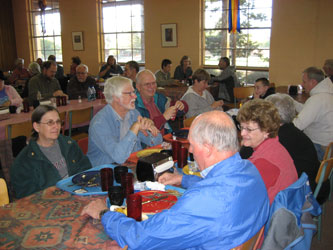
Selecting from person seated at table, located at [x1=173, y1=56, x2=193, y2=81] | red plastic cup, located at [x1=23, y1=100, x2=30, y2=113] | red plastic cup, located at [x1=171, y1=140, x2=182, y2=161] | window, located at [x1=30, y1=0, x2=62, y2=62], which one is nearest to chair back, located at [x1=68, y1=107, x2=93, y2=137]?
red plastic cup, located at [x1=23, y1=100, x2=30, y2=113]

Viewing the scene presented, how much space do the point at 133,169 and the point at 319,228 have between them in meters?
1.75

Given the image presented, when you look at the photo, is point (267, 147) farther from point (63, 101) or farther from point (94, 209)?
point (63, 101)

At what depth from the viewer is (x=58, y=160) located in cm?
243

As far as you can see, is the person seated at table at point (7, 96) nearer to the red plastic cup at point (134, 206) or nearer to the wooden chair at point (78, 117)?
the wooden chair at point (78, 117)

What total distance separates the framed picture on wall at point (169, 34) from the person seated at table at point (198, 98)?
5.14 m

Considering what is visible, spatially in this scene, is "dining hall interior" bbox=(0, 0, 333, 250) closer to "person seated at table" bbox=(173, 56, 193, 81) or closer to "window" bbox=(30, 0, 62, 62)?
"window" bbox=(30, 0, 62, 62)

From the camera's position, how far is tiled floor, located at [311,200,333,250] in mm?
2803

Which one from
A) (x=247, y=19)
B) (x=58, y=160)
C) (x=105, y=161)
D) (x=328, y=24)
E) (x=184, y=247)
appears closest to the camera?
(x=184, y=247)

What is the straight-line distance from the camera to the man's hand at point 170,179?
6.30ft

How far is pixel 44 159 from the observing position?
7.35ft

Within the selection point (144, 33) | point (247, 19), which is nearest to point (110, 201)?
point (247, 19)

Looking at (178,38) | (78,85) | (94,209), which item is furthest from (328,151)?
(178,38)

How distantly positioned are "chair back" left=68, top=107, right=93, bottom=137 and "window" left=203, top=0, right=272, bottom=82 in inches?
215

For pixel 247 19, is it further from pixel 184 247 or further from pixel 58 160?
pixel 184 247
